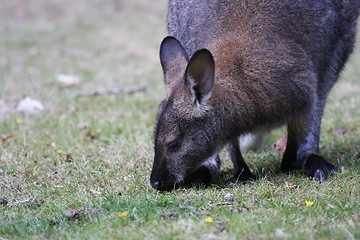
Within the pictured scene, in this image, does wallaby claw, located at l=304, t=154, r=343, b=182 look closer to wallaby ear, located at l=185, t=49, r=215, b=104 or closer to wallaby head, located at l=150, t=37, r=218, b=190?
wallaby head, located at l=150, t=37, r=218, b=190

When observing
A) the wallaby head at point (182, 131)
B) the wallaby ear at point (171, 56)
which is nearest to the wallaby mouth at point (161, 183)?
the wallaby head at point (182, 131)

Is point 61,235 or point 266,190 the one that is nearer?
point 61,235

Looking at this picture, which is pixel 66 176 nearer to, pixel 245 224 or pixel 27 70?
pixel 245 224

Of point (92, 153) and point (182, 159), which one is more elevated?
point (182, 159)

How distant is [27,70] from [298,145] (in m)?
6.71

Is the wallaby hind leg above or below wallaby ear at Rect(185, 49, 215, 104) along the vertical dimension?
below

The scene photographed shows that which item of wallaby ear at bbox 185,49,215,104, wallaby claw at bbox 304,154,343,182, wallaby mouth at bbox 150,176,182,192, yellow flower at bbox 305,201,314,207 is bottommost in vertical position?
wallaby claw at bbox 304,154,343,182

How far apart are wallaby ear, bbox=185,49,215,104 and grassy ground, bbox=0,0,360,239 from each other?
765 millimetres

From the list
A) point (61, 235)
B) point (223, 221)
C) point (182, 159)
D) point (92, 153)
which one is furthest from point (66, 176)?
point (223, 221)

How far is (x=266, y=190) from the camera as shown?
4.36 m

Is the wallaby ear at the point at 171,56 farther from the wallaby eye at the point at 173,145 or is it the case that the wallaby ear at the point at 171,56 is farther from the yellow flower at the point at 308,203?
the yellow flower at the point at 308,203

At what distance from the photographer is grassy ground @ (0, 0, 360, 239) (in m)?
3.60

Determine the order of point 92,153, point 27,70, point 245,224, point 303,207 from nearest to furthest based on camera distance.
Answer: point 245,224 < point 303,207 < point 92,153 < point 27,70

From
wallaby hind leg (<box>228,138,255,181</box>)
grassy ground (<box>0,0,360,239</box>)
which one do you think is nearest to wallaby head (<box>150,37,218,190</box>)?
grassy ground (<box>0,0,360,239</box>)
